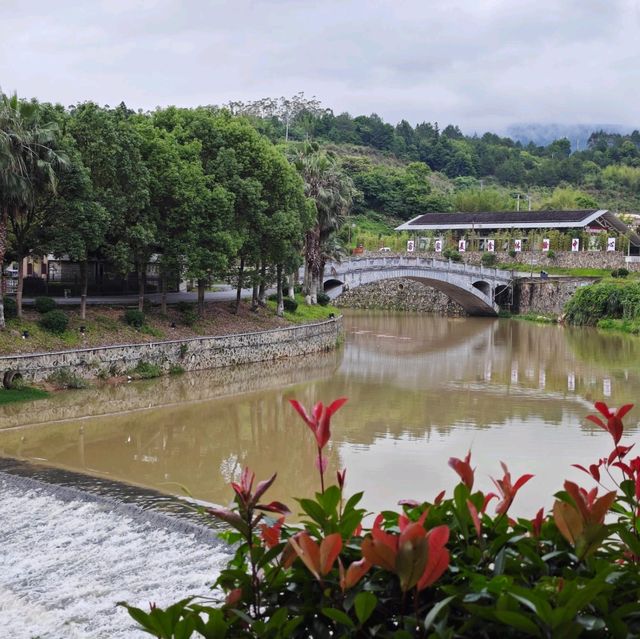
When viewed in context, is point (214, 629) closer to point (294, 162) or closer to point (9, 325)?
point (9, 325)

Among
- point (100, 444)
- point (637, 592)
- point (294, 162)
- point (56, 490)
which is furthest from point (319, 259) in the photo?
point (637, 592)

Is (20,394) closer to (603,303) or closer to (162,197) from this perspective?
(162,197)

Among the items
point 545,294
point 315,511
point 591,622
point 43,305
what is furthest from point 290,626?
point 545,294

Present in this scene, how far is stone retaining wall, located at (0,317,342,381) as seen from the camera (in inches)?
1099

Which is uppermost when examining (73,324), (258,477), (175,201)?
(175,201)

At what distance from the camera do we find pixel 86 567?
1216 centimetres

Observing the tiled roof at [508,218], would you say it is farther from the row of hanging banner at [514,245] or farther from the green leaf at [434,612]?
the green leaf at [434,612]

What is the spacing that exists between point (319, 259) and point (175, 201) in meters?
17.6

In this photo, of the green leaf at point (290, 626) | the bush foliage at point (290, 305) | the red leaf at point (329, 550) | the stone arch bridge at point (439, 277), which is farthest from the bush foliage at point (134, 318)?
the red leaf at point (329, 550)

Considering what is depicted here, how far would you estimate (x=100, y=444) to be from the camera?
71.0 feet

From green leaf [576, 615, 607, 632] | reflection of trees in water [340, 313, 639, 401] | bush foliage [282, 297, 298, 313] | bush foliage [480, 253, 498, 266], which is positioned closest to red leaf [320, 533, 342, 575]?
green leaf [576, 615, 607, 632]

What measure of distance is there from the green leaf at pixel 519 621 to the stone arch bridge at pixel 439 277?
190 feet

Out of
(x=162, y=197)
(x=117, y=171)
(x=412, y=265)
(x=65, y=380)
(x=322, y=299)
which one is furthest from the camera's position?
(x=412, y=265)

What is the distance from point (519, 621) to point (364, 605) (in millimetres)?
649
